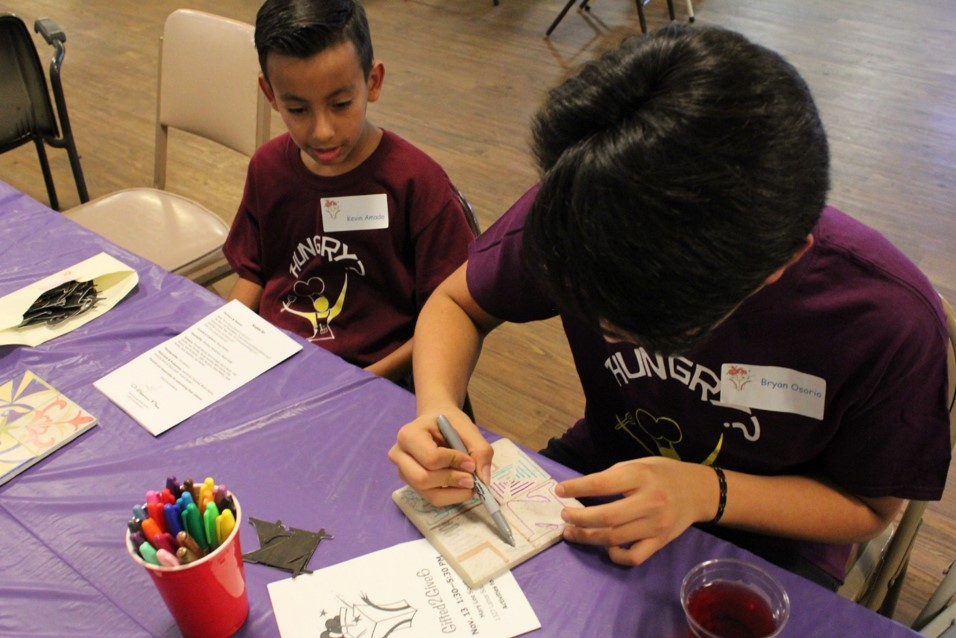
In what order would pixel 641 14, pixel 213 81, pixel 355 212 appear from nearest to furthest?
pixel 355 212
pixel 213 81
pixel 641 14

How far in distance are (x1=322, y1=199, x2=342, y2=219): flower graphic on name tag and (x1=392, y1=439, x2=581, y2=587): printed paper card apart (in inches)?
25.2

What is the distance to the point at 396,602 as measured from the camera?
0.85 m

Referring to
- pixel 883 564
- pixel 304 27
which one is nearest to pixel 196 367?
pixel 304 27

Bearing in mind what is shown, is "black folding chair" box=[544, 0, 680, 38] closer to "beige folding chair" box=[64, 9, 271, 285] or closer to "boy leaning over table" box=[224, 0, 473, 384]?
"beige folding chair" box=[64, 9, 271, 285]

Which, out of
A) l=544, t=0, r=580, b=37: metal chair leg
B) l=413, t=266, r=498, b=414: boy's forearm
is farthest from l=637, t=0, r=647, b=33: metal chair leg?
l=413, t=266, r=498, b=414: boy's forearm

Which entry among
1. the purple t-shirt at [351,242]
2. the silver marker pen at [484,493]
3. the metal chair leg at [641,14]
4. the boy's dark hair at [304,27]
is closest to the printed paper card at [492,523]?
the silver marker pen at [484,493]

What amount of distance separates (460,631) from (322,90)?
Result: 3.00 feet

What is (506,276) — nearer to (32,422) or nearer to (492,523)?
(492,523)

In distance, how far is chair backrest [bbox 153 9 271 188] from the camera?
192 cm

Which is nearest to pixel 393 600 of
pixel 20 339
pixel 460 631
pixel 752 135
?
pixel 460 631

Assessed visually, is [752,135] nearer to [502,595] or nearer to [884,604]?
[502,595]

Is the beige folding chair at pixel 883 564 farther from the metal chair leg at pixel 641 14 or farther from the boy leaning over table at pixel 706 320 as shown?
the metal chair leg at pixel 641 14

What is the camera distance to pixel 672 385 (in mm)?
1028

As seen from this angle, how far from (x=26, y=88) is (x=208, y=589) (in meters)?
2.05
